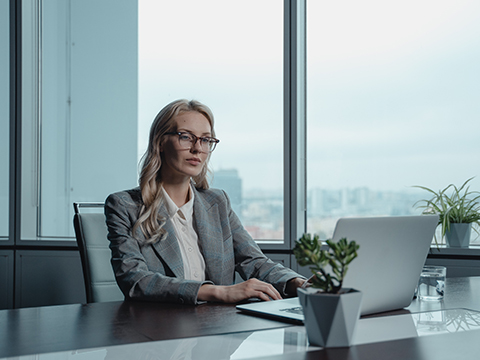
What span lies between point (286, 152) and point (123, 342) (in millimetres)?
2319

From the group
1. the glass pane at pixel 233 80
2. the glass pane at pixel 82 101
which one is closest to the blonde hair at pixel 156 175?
the glass pane at pixel 233 80

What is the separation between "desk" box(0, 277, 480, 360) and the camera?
2.96 ft

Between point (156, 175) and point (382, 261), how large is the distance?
3.66 ft

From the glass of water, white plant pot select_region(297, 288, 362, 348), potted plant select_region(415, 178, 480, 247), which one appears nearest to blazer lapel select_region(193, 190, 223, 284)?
the glass of water

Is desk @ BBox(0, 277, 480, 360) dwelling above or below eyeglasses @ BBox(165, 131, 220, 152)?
below

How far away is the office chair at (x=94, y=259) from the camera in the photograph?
190 cm

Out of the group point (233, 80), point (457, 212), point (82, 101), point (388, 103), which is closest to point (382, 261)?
point (457, 212)

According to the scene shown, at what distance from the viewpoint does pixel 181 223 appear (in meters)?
1.94

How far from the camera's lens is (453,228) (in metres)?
2.81

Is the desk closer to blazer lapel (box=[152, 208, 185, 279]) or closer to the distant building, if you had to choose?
blazer lapel (box=[152, 208, 185, 279])

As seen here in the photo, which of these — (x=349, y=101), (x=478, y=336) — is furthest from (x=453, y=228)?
(x=478, y=336)

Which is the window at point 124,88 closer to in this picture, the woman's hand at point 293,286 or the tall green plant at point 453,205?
the tall green plant at point 453,205

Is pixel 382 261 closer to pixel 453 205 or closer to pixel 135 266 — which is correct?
pixel 135 266

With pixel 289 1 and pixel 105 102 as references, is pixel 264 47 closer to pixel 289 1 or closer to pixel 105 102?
pixel 289 1
